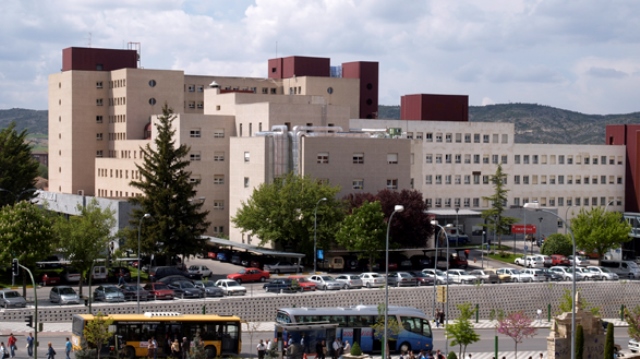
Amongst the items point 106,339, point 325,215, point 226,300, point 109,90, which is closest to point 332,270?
point 325,215

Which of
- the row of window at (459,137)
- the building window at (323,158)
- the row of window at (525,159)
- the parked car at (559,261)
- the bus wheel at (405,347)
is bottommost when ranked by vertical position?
the bus wheel at (405,347)

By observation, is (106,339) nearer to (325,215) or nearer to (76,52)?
(325,215)

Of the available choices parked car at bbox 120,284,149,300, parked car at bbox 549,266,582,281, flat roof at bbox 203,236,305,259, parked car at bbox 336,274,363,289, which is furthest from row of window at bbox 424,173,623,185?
parked car at bbox 120,284,149,300

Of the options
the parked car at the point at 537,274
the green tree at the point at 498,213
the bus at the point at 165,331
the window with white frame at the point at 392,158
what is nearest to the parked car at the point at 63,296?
the bus at the point at 165,331

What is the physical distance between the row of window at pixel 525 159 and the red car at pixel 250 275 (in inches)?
1482

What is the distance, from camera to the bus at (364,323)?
172 ft

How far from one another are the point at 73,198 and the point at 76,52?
2465 centimetres

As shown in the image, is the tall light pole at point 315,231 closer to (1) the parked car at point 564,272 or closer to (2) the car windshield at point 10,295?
(1) the parked car at point 564,272

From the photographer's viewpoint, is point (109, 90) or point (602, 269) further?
point (109, 90)

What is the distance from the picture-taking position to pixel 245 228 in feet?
286

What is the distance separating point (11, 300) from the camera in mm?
62250

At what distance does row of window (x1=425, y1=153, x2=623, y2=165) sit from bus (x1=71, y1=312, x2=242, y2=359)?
207 feet

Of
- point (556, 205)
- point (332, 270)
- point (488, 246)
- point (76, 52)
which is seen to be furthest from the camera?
point (76, 52)

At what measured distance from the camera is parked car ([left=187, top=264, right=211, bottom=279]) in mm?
78000
